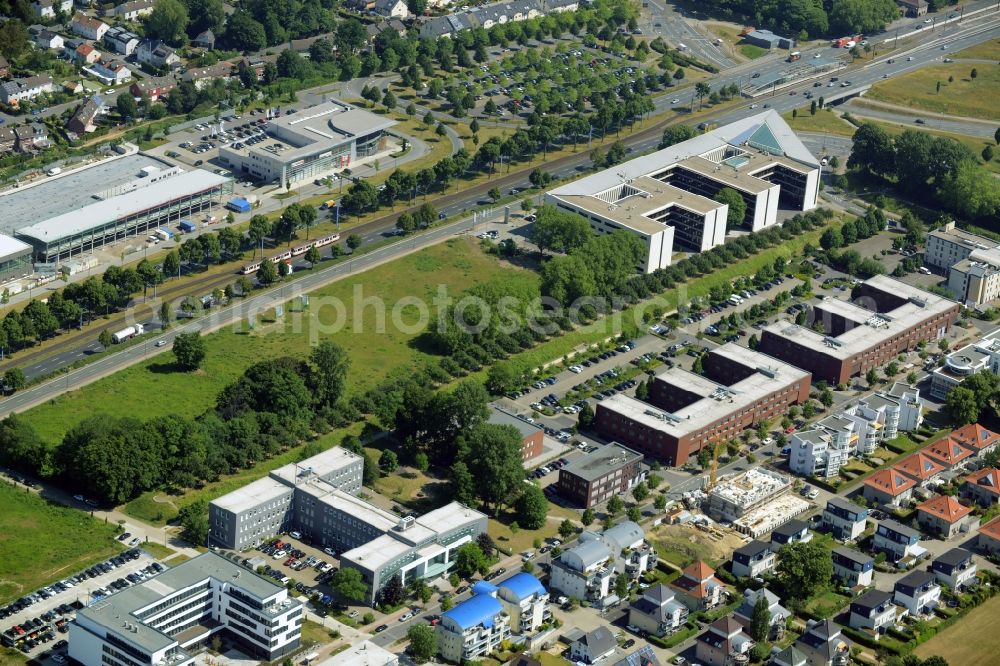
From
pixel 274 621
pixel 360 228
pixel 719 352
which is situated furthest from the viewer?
pixel 360 228

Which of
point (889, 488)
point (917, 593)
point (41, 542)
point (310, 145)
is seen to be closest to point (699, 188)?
point (310, 145)

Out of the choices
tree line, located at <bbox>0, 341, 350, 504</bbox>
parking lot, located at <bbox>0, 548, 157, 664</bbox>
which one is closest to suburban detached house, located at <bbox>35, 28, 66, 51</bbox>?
tree line, located at <bbox>0, 341, 350, 504</bbox>

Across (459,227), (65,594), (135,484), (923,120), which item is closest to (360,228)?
(459,227)

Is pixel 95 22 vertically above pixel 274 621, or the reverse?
pixel 95 22

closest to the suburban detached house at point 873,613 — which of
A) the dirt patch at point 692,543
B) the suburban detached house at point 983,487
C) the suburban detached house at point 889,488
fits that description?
the dirt patch at point 692,543

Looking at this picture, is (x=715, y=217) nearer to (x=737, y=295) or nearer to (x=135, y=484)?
(x=737, y=295)

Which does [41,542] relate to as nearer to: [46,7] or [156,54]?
[156,54]

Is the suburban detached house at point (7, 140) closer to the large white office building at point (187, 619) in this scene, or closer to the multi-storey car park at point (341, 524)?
the multi-storey car park at point (341, 524)

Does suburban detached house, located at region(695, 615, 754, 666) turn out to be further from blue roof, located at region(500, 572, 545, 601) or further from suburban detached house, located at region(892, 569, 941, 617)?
suburban detached house, located at region(892, 569, 941, 617)
